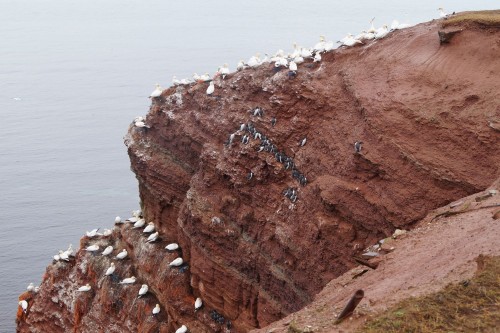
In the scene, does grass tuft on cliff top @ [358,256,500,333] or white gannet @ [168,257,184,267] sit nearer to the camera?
grass tuft on cliff top @ [358,256,500,333]

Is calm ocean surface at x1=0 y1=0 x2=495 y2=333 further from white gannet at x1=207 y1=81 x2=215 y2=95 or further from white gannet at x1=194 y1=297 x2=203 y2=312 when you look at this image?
white gannet at x1=207 y1=81 x2=215 y2=95

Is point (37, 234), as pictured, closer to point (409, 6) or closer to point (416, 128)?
point (416, 128)

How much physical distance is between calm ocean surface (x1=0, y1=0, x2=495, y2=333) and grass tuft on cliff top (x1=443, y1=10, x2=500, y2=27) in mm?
28600

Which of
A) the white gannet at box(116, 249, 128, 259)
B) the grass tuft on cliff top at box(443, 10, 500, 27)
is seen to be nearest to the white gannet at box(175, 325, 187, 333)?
the white gannet at box(116, 249, 128, 259)

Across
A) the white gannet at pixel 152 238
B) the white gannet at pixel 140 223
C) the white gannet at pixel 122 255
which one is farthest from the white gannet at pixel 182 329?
the white gannet at pixel 140 223

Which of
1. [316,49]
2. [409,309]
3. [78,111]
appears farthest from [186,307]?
[78,111]

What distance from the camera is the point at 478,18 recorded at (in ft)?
67.4

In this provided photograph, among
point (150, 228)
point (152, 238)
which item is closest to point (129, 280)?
point (152, 238)

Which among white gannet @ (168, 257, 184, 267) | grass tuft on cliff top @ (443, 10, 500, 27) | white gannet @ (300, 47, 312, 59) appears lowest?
white gannet @ (168, 257, 184, 267)

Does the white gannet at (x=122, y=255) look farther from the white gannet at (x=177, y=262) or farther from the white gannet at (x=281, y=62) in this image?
the white gannet at (x=281, y=62)

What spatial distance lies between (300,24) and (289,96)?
312ft

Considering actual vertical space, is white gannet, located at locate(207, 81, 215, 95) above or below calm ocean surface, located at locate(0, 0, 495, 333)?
above

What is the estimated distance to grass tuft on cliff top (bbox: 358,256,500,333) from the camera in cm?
989

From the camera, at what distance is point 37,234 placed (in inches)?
1901
